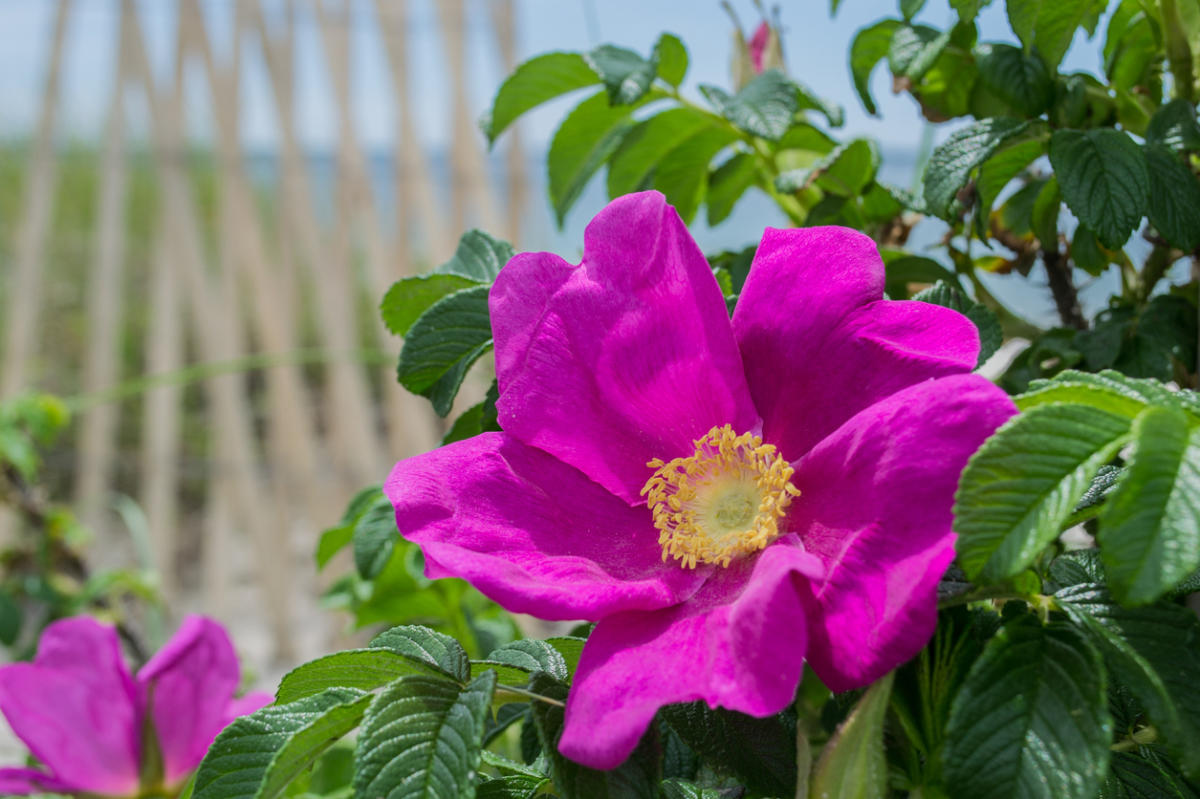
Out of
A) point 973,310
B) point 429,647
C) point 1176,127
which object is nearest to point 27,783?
point 429,647

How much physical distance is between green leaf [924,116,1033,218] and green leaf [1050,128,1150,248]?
0.10ft

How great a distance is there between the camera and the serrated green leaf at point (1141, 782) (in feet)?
1.09

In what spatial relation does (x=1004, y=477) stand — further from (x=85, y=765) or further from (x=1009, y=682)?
(x=85, y=765)

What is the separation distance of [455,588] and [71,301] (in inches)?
185

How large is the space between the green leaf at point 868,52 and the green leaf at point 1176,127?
15cm

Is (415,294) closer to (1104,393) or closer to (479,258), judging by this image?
(479,258)

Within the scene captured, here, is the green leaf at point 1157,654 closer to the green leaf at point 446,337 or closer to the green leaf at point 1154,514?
the green leaf at point 1154,514

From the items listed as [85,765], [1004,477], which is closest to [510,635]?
[85,765]

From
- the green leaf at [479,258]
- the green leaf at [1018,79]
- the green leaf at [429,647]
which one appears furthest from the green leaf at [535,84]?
the green leaf at [429,647]

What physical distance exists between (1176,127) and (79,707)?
0.63 m

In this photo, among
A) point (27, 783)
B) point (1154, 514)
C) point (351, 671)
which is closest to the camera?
point (1154, 514)

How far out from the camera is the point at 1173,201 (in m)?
0.44

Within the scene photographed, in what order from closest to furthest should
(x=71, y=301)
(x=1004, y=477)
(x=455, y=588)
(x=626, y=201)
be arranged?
(x=1004, y=477), (x=626, y=201), (x=455, y=588), (x=71, y=301)

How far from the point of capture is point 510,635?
811mm
